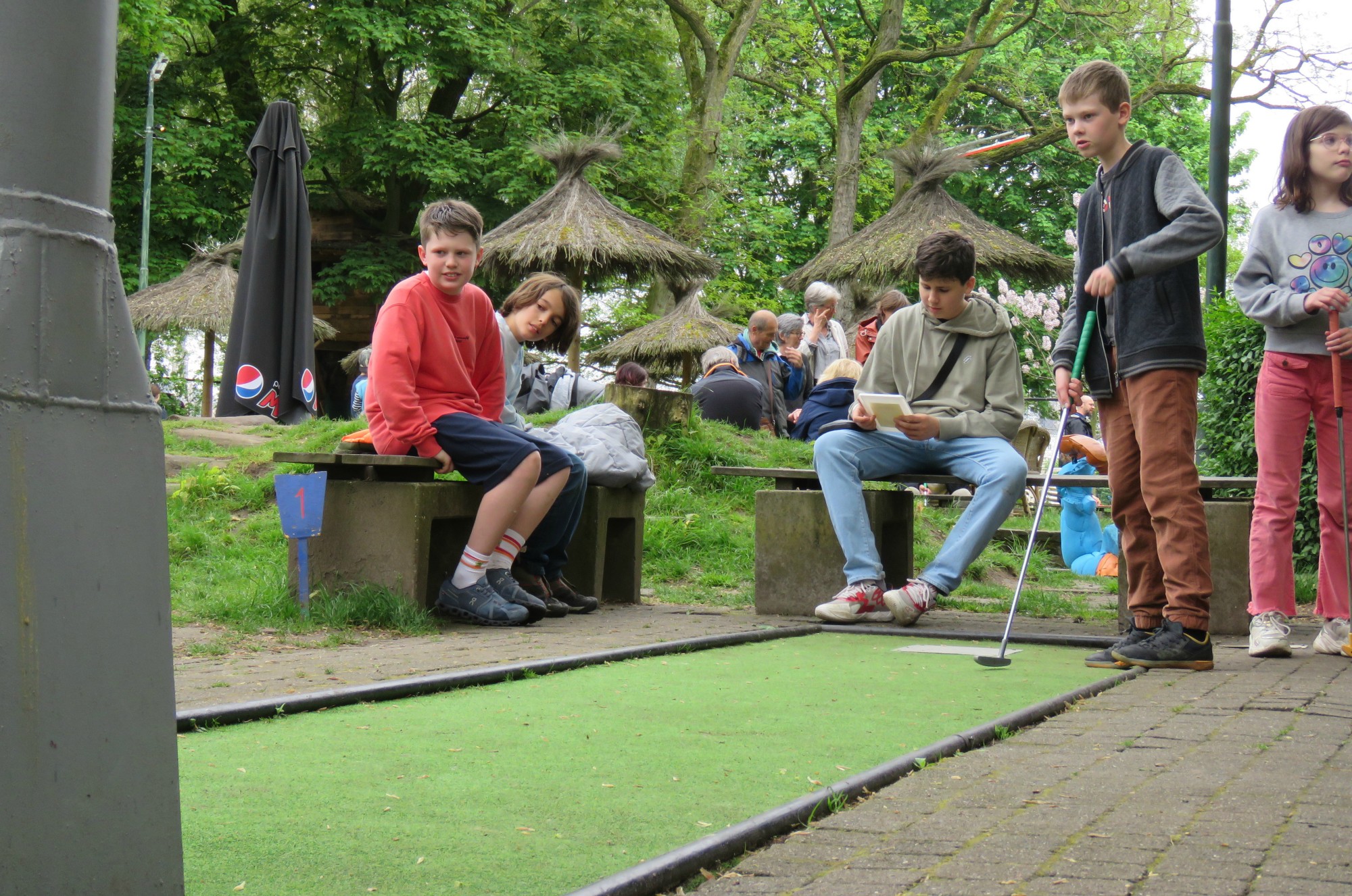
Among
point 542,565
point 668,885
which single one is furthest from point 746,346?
point 668,885

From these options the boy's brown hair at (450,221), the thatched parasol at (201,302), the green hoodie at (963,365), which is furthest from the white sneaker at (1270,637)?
the thatched parasol at (201,302)

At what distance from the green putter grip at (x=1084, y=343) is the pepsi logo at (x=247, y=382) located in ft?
28.1

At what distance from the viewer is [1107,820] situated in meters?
2.55

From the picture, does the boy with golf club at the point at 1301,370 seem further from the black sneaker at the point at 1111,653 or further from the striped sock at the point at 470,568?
the striped sock at the point at 470,568

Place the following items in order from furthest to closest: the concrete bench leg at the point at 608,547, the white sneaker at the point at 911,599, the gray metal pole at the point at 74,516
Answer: the concrete bench leg at the point at 608,547, the white sneaker at the point at 911,599, the gray metal pole at the point at 74,516

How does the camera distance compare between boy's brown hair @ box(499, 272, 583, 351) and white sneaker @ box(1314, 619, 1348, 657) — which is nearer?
white sneaker @ box(1314, 619, 1348, 657)

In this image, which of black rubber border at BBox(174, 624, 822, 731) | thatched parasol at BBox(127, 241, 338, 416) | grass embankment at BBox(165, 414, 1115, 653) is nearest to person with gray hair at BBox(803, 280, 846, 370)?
grass embankment at BBox(165, 414, 1115, 653)

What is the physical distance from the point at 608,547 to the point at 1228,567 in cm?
326

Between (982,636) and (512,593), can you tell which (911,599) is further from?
(512,593)

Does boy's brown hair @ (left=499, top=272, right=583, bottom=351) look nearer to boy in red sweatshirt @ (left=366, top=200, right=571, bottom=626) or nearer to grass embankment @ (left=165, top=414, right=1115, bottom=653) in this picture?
boy in red sweatshirt @ (left=366, top=200, right=571, bottom=626)

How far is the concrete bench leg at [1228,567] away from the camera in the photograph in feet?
20.8

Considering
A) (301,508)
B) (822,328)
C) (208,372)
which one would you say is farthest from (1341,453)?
(208,372)

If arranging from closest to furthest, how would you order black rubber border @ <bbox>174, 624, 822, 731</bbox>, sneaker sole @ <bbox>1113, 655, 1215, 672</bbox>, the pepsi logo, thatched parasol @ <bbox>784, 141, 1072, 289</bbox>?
black rubber border @ <bbox>174, 624, 822, 731</bbox> < sneaker sole @ <bbox>1113, 655, 1215, 672</bbox> < the pepsi logo < thatched parasol @ <bbox>784, 141, 1072, 289</bbox>

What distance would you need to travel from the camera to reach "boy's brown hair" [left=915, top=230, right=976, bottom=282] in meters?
6.39
